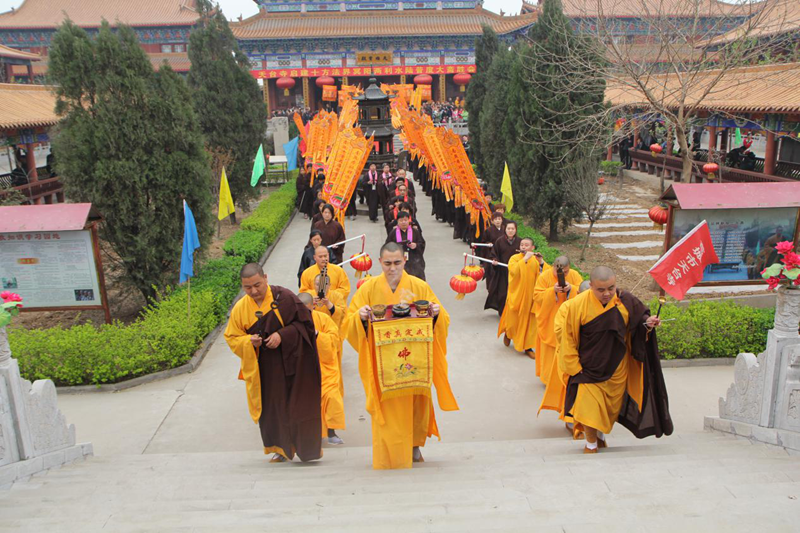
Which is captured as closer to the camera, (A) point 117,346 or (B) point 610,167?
(A) point 117,346

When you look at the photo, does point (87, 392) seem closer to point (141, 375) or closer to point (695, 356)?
point (141, 375)

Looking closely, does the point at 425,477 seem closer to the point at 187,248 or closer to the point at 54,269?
the point at 187,248

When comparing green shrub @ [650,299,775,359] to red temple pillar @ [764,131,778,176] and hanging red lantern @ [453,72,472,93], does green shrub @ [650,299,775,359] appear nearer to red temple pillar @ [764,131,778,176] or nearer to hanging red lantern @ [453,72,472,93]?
red temple pillar @ [764,131,778,176]

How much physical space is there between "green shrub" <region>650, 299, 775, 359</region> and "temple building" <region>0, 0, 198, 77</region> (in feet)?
113

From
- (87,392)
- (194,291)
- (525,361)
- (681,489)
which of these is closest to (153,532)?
(681,489)

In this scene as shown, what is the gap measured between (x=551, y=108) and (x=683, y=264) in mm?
7418

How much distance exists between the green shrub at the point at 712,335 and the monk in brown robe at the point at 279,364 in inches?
155

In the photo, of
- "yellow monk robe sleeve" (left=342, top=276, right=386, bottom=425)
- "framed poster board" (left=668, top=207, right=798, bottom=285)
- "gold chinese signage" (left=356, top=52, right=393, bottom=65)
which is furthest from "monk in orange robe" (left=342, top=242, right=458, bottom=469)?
"gold chinese signage" (left=356, top=52, right=393, bottom=65)

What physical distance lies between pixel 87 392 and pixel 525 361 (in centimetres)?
449

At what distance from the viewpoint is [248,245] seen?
35.3 ft

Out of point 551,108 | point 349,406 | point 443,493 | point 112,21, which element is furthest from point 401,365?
point 112,21

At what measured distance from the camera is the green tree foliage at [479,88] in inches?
798

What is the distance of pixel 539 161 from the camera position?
459 inches

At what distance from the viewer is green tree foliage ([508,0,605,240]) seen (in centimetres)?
1083
